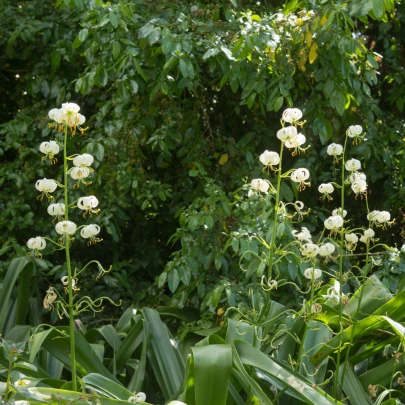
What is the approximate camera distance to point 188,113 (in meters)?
4.49

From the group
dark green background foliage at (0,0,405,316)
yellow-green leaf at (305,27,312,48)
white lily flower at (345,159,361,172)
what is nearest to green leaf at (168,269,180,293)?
dark green background foliage at (0,0,405,316)

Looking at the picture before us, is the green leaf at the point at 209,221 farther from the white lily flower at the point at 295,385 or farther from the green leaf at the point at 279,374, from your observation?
the white lily flower at the point at 295,385

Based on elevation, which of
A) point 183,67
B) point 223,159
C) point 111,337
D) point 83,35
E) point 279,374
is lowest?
point 111,337

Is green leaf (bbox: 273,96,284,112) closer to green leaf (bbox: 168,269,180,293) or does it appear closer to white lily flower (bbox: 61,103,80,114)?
green leaf (bbox: 168,269,180,293)

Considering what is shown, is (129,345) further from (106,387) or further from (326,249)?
(326,249)

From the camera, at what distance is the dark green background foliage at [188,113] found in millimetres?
3789

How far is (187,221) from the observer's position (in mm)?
3832

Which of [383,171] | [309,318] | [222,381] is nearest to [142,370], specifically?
[222,381]

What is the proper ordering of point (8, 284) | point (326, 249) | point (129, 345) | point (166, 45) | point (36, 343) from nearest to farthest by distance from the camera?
1. point (326, 249)
2. point (36, 343)
3. point (129, 345)
4. point (166, 45)
5. point (8, 284)

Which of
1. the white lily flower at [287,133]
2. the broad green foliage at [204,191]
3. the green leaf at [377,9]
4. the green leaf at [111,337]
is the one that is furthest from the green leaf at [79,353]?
the green leaf at [377,9]

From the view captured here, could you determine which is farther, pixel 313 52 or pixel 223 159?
pixel 223 159

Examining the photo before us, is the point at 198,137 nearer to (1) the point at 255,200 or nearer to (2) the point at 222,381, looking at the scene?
(1) the point at 255,200

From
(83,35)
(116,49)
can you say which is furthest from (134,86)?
(83,35)

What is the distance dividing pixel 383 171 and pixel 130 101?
53.8 inches
